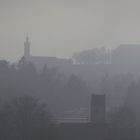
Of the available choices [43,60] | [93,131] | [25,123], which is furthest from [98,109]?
[43,60]

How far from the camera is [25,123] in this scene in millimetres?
43594

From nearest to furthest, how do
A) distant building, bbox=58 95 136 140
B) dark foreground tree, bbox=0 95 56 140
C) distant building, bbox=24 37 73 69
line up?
dark foreground tree, bbox=0 95 56 140 < distant building, bbox=58 95 136 140 < distant building, bbox=24 37 73 69

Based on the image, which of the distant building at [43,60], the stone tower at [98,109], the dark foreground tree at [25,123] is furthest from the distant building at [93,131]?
the distant building at [43,60]

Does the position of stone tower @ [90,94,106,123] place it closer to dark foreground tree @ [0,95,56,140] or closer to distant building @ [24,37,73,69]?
dark foreground tree @ [0,95,56,140]

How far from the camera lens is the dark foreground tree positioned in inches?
1671

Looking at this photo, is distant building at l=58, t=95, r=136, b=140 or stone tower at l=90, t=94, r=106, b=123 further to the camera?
stone tower at l=90, t=94, r=106, b=123

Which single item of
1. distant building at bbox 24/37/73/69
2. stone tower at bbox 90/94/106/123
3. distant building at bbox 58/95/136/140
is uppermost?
distant building at bbox 24/37/73/69

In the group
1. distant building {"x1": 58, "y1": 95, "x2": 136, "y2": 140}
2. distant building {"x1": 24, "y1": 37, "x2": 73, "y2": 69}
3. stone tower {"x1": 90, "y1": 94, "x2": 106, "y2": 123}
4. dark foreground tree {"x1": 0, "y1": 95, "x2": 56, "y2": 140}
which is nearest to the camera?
dark foreground tree {"x1": 0, "y1": 95, "x2": 56, "y2": 140}

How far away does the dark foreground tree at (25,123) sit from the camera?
42.4 metres

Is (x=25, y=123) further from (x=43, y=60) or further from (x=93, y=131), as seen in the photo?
(x=43, y=60)

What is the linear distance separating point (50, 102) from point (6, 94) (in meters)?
5.78

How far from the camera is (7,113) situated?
151 ft

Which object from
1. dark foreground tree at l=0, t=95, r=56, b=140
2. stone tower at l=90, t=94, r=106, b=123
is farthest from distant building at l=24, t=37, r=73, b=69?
dark foreground tree at l=0, t=95, r=56, b=140

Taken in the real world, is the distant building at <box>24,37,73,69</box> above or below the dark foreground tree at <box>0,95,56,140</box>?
above
